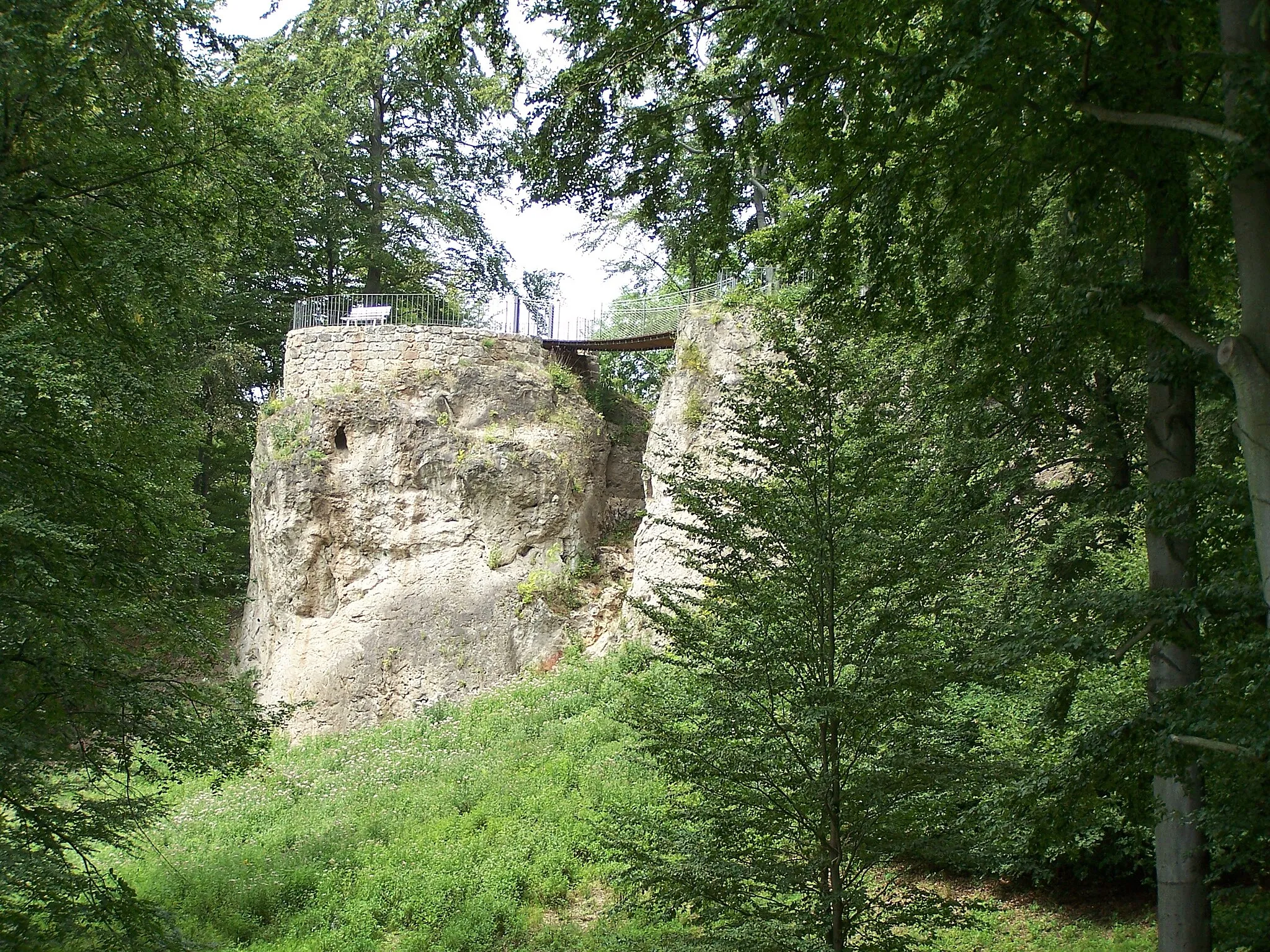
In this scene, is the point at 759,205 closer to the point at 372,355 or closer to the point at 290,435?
the point at 372,355

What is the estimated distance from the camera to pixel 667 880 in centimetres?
689

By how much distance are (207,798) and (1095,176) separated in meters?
15.1

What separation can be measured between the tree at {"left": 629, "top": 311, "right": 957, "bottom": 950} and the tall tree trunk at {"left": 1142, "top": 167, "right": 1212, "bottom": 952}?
1493 millimetres

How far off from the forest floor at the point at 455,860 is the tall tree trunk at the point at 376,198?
11.3 meters

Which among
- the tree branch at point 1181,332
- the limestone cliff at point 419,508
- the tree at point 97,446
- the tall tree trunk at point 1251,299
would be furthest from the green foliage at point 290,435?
the tall tree trunk at point 1251,299

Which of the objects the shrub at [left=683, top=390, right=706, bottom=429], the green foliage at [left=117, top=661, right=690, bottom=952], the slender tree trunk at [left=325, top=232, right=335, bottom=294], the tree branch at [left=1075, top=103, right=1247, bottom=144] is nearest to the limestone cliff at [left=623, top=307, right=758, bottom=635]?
the shrub at [left=683, top=390, right=706, bottom=429]

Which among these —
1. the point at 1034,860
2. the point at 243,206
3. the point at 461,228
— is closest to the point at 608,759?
the point at 1034,860

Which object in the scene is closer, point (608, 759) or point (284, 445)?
point (608, 759)

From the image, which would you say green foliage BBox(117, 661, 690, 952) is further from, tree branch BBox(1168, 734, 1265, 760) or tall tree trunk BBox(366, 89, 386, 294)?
tall tree trunk BBox(366, 89, 386, 294)

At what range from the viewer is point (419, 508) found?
2000 centimetres

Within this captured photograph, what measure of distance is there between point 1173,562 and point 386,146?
21.3 meters

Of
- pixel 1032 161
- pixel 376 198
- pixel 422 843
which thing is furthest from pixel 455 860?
pixel 376 198

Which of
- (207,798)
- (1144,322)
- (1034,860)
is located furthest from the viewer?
(207,798)

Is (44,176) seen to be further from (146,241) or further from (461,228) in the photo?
(461,228)
